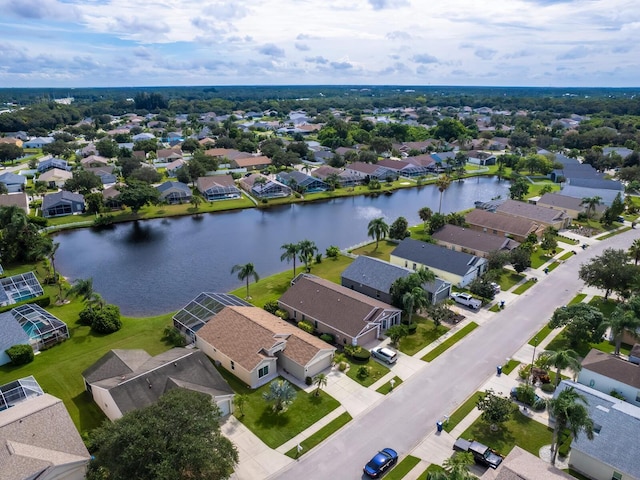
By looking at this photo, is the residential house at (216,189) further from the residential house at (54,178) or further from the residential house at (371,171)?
the residential house at (54,178)

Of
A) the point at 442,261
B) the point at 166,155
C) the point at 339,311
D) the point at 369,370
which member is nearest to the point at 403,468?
the point at 369,370

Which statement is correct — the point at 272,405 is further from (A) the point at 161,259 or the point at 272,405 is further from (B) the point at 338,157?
(B) the point at 338,157

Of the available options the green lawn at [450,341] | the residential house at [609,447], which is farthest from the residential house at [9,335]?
the residential house at [609,447]

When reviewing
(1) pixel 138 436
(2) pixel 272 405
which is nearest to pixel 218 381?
(2) pixel 272 405

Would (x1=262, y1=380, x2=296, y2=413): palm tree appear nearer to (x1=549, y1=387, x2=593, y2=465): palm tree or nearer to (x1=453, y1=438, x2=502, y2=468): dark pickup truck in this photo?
(x1=453, y1=438, x2=502, y2=468): dark pickup truck

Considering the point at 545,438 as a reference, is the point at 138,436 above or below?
above

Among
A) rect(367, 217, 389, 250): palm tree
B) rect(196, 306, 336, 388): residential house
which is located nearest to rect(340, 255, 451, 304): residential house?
rect(367, 217, 389, 250): palm tree

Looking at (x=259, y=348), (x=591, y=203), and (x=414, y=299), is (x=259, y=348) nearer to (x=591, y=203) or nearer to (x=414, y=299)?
(x=414, y=299)
